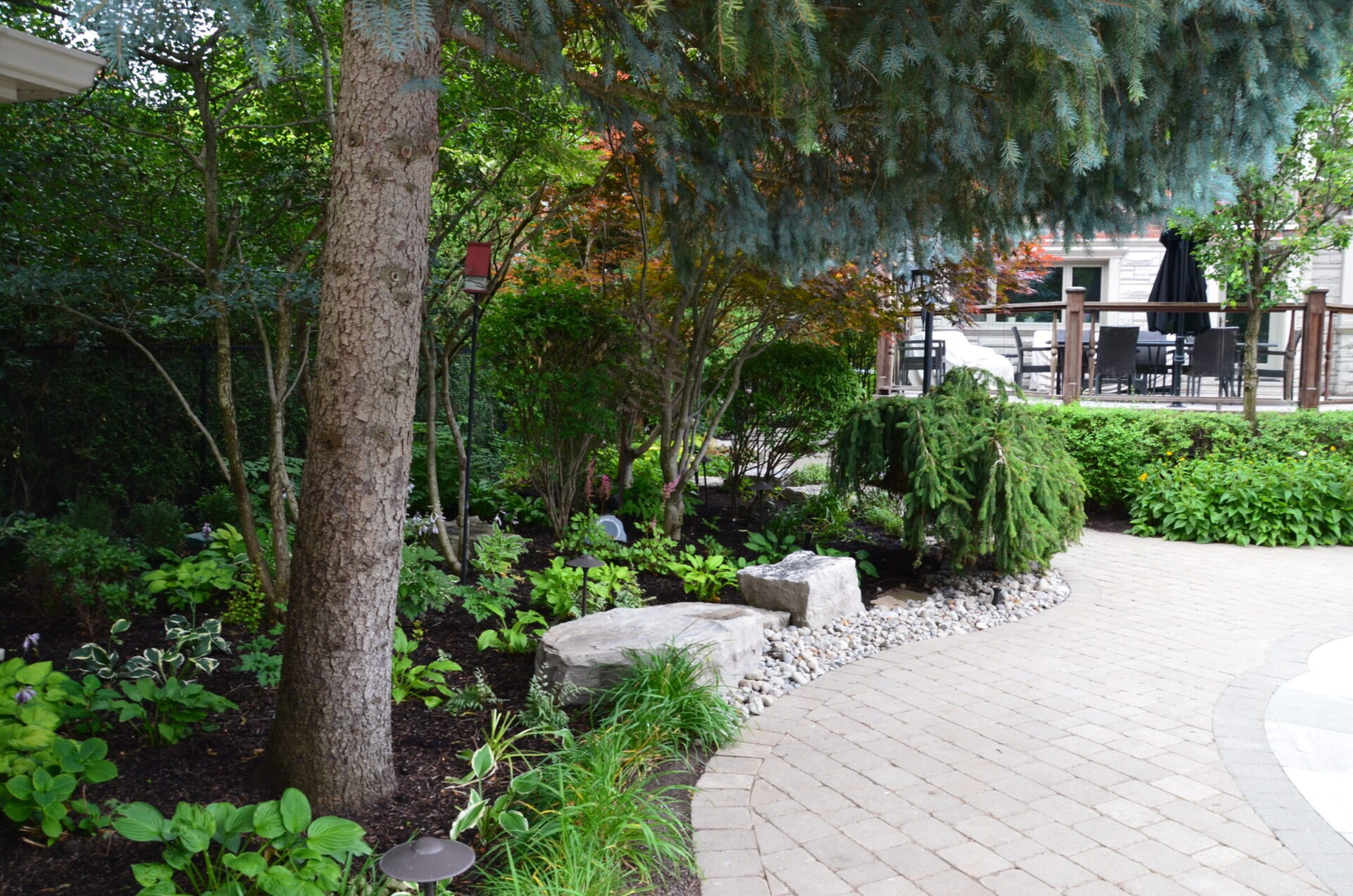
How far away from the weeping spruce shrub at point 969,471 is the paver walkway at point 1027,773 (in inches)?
22.5

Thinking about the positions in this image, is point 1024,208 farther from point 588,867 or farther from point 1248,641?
point 588,867

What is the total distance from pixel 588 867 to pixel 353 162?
2110mm

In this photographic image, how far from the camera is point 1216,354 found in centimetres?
1046

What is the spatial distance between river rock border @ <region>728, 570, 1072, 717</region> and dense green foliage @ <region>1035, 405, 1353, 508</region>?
2484 millimetres

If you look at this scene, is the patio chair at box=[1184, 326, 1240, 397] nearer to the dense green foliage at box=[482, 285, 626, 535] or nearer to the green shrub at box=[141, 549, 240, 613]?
the dense green foliage at box=[482, 285, 626, 535]

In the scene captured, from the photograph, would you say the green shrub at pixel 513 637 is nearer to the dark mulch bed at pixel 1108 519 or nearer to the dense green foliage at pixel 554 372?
the dense green foliage at pixel 554 372

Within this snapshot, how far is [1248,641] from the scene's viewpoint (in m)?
5.14

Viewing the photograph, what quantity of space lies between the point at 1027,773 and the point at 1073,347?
7.99 m

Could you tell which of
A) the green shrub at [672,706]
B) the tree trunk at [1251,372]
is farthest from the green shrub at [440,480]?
the tree trunk at [1251,372]

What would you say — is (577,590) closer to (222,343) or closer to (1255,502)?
(222,343)

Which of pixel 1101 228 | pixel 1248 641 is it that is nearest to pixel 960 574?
pixel 1248 641

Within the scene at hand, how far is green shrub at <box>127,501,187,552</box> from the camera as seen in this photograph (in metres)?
5.61

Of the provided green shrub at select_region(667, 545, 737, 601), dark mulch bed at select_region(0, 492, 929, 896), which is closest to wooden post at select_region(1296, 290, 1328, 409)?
green shrub at select_region(667, 545, 737, 601)

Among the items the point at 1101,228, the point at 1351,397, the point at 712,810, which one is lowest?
the point at 712,810
